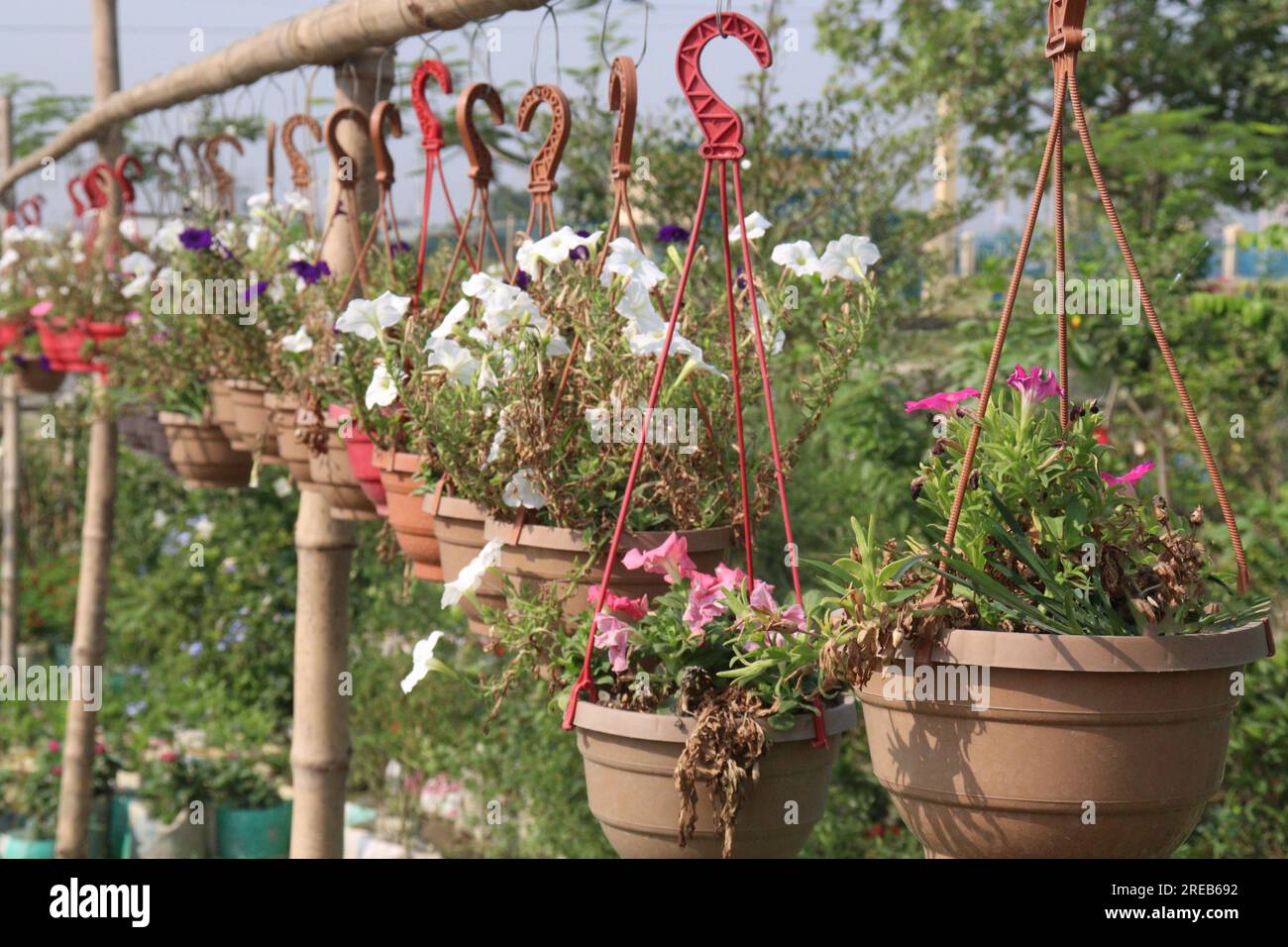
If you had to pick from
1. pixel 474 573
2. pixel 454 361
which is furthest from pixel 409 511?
pixel 474 573

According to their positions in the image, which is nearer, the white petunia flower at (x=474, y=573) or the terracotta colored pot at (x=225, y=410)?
the white petunia flower at (x=474, y=573)

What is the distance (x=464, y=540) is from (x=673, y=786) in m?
0.60

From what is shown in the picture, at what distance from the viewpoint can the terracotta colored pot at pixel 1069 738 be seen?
4.00ft

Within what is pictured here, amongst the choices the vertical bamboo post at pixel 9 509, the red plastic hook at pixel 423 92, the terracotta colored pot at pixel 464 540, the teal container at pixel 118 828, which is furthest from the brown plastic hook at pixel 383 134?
the vertical bamboo post at pixel 9 509

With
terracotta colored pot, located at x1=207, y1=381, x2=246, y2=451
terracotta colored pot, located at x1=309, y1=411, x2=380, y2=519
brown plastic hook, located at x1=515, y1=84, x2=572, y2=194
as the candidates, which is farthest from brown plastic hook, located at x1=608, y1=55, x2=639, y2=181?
terracotta colored pot, located at x1=207, y1=381, x2=246, y2=451

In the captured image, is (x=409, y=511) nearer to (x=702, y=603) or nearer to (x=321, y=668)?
(x=702, y=603)

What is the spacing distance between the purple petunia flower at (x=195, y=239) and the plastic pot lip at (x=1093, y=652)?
95.6 inches

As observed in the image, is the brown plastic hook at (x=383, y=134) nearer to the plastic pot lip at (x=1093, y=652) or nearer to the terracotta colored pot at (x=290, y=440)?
the terracotta colored pot at (x=290, y=440)

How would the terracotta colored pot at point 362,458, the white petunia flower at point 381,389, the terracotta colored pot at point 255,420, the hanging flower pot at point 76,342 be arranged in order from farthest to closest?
1. the hanging flower pot at point 76,342
2. the terracotta colored pot at point 255,420
3. the terracotta colored pot at point 362,458
4. the white petunia flower at point 381,389

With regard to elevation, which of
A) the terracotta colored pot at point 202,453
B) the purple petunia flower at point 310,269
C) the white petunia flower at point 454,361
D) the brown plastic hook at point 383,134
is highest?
the brown plastic hook at point 383,134

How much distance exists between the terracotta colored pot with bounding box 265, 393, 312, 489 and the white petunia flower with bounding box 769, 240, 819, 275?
1240 millimetres

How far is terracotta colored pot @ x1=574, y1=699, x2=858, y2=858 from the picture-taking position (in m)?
→ 1.48

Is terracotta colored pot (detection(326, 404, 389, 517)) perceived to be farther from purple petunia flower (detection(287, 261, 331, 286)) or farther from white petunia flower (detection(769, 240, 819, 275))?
white petunia flower (detection(769, 240, 819, 275))

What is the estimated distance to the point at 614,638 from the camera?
1548mm
